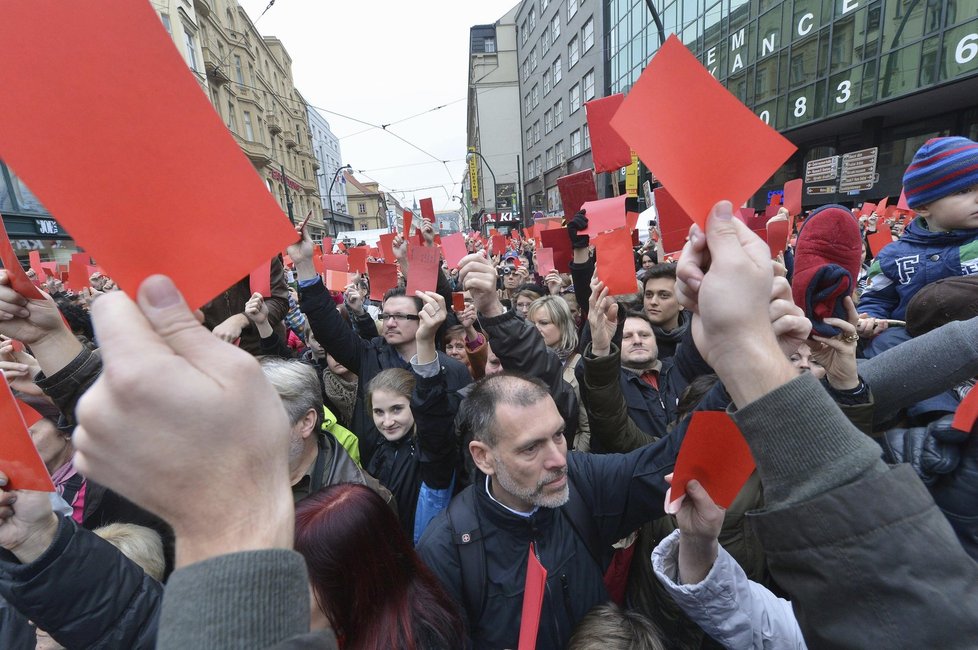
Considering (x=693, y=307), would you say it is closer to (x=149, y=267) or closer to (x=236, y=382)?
(x=236, y=382)

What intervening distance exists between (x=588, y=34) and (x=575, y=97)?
355cm

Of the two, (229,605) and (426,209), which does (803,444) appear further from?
(426,209)

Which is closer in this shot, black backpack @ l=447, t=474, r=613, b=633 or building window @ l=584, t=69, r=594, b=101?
black backpack @ l=447, t=474, r=613, b=633

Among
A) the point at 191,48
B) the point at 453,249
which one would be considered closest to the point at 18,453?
the point at 453,249

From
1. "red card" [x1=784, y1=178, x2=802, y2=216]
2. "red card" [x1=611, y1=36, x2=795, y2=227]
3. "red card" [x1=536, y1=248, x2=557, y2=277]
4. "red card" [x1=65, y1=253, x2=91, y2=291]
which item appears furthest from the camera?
"red card" [x1=536, y1=248, x2=557, y2=277]

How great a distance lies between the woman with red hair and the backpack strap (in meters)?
0.16

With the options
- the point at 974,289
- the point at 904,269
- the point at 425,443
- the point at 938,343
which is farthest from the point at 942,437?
the point at 425,443

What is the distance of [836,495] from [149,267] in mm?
1006

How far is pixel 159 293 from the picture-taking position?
0.60 m

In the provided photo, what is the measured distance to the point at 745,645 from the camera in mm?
1407

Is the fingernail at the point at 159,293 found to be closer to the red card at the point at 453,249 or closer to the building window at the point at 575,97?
the red card at the point at 453,249

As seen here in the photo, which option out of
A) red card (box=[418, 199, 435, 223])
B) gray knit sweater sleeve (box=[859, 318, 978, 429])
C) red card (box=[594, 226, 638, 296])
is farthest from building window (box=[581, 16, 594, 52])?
gray knit sweater sleeve (box=[859, 318, 978, 429])

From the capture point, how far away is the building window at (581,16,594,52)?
86.0 ft

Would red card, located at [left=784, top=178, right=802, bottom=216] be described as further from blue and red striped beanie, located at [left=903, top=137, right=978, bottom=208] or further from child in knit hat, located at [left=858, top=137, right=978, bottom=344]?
blue and red striped beanie, located at [left=903, top=137, right=978, bottom=208]
